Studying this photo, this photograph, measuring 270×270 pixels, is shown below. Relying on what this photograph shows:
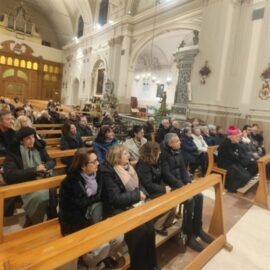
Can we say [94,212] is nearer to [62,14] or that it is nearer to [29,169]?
[29,169]

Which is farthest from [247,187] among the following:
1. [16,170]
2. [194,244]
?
[16,170]

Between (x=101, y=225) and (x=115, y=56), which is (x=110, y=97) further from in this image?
(x=101, y=225)

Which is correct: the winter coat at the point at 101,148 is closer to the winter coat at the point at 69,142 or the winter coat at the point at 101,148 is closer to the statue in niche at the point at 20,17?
the winter coat at the point at 69,142

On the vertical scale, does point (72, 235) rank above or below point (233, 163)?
above

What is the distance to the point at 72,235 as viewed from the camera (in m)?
1.20

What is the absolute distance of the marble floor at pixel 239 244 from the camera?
234 centimetres

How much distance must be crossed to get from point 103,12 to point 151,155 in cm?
1404

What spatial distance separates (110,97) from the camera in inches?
503

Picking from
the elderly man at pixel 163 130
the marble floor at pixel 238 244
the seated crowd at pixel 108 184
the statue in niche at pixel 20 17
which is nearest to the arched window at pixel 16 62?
the statue in niche at pixel 20 17

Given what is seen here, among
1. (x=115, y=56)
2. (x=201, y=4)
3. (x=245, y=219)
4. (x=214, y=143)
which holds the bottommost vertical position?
(x=245, y=219)

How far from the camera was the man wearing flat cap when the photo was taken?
2301 mm

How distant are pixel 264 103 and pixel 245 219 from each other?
470cm

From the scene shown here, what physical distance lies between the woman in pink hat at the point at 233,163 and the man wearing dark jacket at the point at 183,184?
51.6 inches

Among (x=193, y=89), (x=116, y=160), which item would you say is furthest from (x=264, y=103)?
(x=116, y=160)
